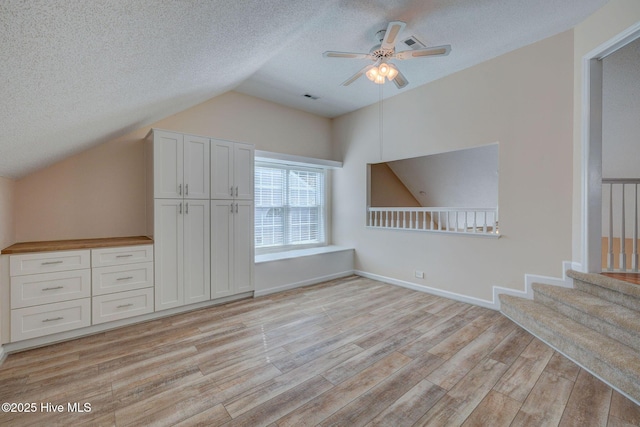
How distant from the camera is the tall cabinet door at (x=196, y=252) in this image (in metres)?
3.17

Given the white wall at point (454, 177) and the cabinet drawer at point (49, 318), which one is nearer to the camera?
the cabinet drawer at point (49, 318)

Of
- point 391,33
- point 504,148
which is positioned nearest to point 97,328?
point 391,33

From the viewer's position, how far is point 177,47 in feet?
5.44

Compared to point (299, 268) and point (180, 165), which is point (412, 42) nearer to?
point (180, 165)

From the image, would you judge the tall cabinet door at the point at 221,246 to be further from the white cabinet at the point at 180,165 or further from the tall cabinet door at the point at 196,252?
the white cabinet at the point at 180,165

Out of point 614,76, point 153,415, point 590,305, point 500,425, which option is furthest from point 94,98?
point 614,76

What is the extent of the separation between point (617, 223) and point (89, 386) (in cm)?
569

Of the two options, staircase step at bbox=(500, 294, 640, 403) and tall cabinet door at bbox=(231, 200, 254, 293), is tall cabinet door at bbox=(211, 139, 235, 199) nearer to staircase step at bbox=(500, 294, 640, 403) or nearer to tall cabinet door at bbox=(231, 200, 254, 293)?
tall cabinet door at bbox=(231, 200, 254, 293)

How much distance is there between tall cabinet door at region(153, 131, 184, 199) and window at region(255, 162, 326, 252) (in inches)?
57.3

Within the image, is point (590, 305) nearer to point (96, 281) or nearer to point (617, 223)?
point (617, 223)

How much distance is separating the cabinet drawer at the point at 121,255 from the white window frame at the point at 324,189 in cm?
177

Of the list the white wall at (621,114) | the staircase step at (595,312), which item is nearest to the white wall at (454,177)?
the white wall at (621,114)

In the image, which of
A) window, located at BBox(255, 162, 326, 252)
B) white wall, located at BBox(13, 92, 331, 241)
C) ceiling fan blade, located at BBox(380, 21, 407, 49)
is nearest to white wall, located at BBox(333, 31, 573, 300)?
window, located at BBox(255, 162, 326, 252)

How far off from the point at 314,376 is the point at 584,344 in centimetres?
206
